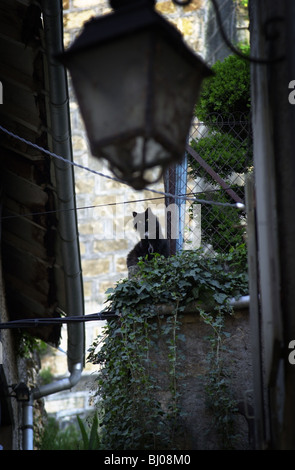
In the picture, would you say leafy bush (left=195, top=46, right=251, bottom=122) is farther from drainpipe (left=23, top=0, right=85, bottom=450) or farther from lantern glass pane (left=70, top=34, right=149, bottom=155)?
lantern glass pane (left=70, top=34, right=149, bottom=155)

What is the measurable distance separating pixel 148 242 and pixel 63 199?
1051 mm

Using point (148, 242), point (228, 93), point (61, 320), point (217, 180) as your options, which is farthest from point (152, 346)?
point (228, 93)

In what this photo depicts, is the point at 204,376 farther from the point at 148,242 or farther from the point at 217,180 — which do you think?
the point at 148,242

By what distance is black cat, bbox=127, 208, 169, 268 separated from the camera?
7414 mm

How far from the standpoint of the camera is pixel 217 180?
6.91 meters

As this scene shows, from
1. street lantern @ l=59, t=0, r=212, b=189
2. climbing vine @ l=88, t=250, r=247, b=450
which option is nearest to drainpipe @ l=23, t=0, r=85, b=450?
climbing vine @ l=88, t=250, r=247, b=450

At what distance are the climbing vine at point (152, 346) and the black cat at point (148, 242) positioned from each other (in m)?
1.48

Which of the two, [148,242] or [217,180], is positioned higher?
[217,180]

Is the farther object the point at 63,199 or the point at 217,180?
the point at 63,199

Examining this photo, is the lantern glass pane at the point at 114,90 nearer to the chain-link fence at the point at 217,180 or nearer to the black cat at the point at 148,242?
the chain-link fence at the point at 217,180

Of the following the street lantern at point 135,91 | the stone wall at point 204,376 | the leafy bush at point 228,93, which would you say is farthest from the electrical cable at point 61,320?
the street lantern at point 135,91

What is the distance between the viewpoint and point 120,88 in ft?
8.23
